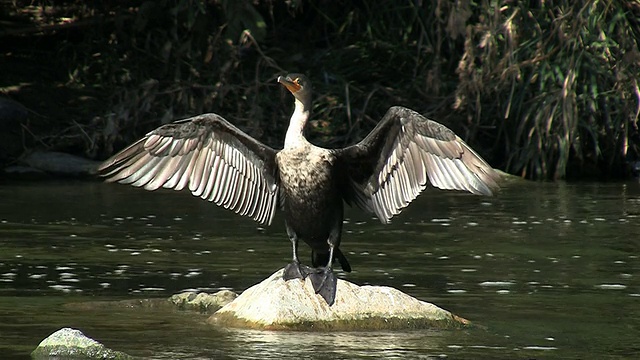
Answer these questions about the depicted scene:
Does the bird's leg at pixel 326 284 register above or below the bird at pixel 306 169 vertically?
below

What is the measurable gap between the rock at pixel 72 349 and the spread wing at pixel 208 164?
1289 mm

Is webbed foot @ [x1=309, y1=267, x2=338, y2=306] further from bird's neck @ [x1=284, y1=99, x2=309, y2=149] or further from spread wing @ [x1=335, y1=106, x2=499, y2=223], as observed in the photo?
bird's neck @ [x1=284, y1=99, x2=309, y2=149]

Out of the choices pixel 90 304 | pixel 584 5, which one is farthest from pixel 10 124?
pixel 90 304

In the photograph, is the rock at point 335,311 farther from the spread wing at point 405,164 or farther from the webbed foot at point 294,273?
the spread wing at point 405,164

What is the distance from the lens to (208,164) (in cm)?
738

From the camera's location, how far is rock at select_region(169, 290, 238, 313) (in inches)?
290

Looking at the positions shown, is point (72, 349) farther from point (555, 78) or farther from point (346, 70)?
point (346, 70)

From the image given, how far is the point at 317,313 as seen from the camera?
6824 millimetres

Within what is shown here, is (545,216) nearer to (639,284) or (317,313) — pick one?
(639,284)

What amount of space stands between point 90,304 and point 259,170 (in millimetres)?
1243

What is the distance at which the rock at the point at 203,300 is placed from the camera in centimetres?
737

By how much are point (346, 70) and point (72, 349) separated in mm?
11270

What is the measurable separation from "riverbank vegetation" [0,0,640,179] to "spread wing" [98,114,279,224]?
6.58 metres

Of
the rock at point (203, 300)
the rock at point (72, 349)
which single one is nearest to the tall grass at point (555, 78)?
the rock at point (203, 300)
